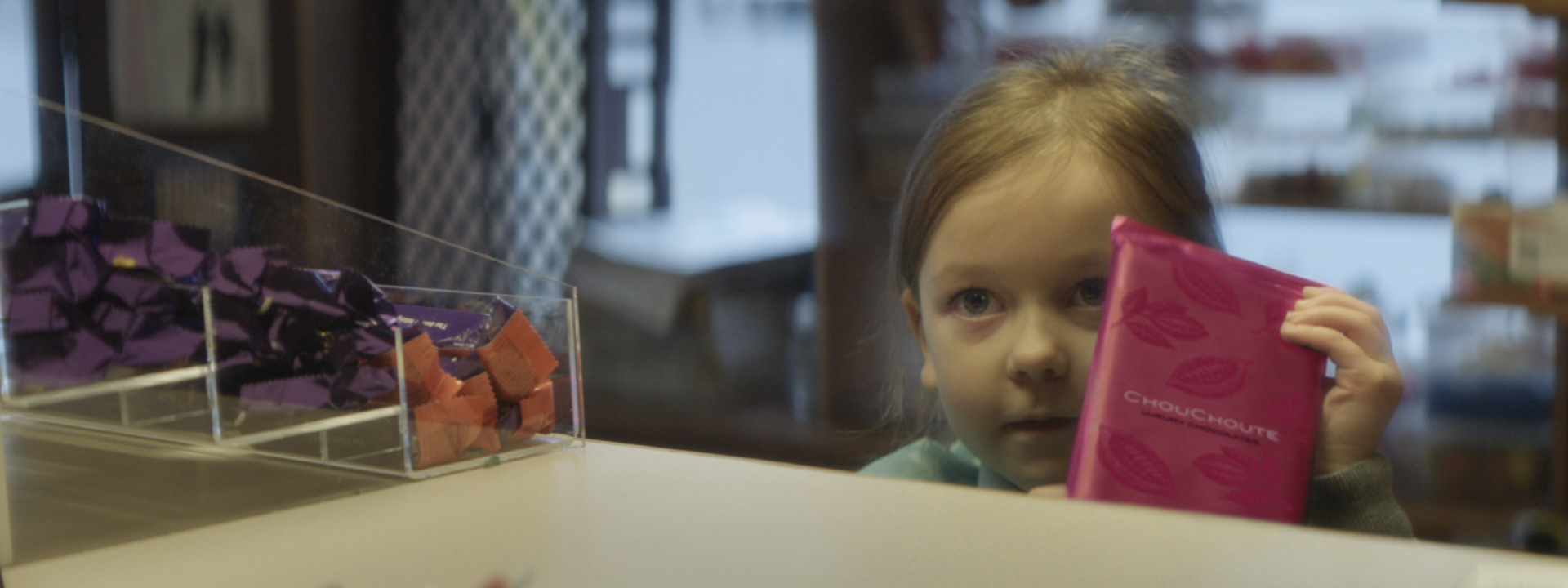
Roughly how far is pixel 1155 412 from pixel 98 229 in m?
0.47

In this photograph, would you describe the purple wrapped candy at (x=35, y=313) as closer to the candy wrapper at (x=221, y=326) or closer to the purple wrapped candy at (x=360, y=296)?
the candy wrapper at (x=221, y=326)

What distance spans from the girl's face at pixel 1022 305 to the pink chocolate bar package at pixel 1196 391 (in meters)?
0.16

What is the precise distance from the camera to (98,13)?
8.45ft

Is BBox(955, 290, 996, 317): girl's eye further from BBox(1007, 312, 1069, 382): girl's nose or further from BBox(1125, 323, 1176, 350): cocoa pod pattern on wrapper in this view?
BBox(1125, 323, 1176, 350): cocoa pod pattern on wrapper

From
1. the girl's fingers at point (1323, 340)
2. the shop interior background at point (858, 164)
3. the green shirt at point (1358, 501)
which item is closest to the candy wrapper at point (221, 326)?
the green shirt at point (1358, 501)

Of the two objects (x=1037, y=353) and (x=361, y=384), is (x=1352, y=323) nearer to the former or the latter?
(x=1037, y=353)

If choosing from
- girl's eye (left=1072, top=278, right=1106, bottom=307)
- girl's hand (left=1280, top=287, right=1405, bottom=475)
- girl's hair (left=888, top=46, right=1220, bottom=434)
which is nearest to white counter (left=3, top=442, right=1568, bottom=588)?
girl's hand (left=1280, top=287, right=1405, bottom=475)

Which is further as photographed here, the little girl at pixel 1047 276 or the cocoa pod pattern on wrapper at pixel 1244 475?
the little girl at pixel 1047 276

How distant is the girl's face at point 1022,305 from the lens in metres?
0.75

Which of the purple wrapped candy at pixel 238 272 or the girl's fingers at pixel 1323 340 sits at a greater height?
the purple wrapped candy at pixel 238 272

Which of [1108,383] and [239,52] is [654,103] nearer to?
[239,52]

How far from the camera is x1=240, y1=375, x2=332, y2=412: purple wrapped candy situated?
1.55 feet

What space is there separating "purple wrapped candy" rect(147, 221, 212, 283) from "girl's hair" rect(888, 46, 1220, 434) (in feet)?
1.74

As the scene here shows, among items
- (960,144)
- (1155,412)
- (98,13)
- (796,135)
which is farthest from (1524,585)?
(98,13)
